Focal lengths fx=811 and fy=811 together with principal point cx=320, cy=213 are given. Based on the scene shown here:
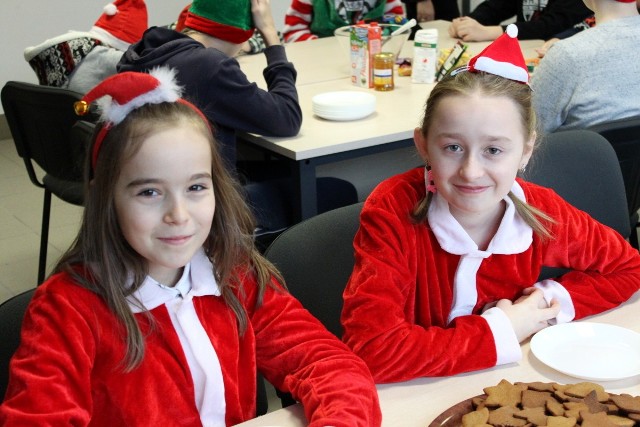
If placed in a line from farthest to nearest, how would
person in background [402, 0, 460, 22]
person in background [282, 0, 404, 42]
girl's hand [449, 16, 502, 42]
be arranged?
person in background [402, 0, 460, 22] < person in background [282, 0, 404, 42] < girl's hand [449, 16, 502, 42]

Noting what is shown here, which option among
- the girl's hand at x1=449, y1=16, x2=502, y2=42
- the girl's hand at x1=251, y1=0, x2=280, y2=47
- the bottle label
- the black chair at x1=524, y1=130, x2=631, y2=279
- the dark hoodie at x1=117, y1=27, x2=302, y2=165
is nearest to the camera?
the black chair at x1=524, y1=130, x2=631, y2=279

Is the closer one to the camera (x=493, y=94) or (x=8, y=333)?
(x=8, y=333)

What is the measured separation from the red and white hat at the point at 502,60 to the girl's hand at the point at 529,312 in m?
0.40

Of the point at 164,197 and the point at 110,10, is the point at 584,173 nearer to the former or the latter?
the point at 164,197

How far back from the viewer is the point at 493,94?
4.65ft

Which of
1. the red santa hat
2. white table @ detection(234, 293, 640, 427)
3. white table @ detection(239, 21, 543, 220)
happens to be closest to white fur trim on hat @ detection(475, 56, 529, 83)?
white table @ detection(234, 293, 640, 427)

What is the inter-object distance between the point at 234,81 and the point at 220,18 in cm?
34

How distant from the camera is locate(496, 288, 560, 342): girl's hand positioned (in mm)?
1400

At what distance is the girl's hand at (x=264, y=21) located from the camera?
9.22 ft

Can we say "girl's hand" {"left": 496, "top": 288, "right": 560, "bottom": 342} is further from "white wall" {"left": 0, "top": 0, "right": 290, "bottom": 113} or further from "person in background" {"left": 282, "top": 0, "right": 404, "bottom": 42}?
"white wall" {"left": 0, "top": 0, "right": 290, "bottom": 113}

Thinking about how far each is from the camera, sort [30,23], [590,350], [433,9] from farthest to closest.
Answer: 1. [433,9]
2. [30,23]
3. [590,350]

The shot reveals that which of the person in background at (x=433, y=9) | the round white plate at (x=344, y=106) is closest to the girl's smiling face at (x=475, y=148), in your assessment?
the round white plate at (x=344, y=106)

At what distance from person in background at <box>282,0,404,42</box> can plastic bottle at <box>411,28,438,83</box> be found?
857 millimetres

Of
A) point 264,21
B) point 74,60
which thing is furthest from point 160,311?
point 74,60
